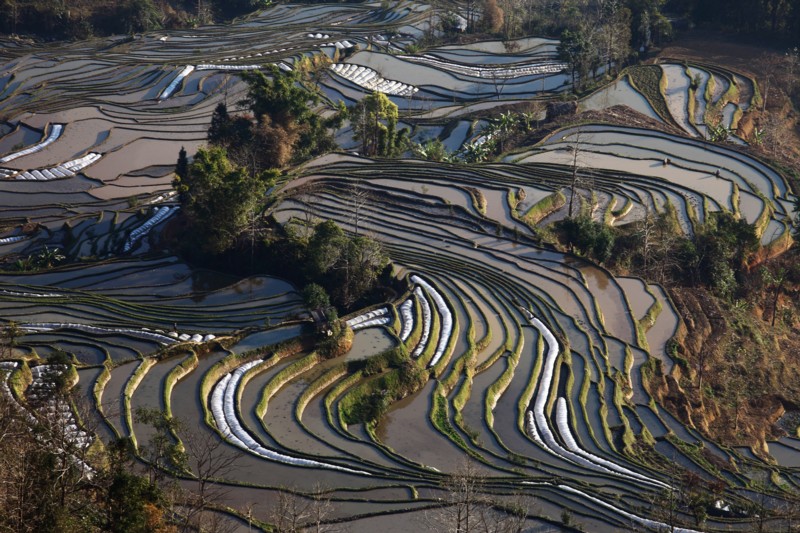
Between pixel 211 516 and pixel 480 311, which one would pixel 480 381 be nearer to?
pixel 480 311

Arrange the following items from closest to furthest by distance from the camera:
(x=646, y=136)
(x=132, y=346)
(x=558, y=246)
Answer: (x=132, y=346)
(x=558, y=246)
(x=646, y=136)

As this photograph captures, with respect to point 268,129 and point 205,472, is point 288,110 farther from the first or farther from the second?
point 205,472

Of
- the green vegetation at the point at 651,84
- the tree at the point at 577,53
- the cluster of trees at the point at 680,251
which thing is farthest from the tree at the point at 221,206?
the tree at the point at 577,53

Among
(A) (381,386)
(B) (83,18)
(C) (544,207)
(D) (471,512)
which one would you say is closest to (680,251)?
(C) (544,207)

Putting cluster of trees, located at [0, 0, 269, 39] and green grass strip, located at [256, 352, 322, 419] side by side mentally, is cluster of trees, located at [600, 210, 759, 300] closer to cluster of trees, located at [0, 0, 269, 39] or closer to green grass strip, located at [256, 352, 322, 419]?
green grass strip, located at [256, 352, 322, 419]

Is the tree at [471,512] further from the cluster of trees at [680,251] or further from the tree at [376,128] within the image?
the tree at [376,128]

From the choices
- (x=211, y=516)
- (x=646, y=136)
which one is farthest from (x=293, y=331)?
(x=646, y=136)
